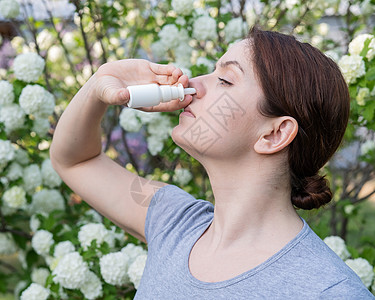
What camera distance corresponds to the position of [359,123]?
195cm

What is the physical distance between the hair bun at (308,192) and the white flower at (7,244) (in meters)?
1.74

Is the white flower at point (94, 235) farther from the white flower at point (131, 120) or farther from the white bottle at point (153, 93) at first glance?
the white bottle at point (153, 93)

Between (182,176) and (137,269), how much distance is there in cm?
77

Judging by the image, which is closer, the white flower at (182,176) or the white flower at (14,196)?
the white flower at (14,196)

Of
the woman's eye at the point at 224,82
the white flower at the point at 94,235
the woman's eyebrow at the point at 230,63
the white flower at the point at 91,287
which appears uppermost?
the woman's eyebrow at the point at 230,63

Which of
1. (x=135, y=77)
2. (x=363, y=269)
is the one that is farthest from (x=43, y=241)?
(x=363, y=269)

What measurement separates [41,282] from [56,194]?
0.46 metres

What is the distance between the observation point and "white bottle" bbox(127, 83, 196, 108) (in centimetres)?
123

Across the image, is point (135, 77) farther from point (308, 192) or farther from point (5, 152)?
point (5, 152)

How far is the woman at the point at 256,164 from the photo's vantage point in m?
1.15

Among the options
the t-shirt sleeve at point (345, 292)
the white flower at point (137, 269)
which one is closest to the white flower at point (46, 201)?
the white flower at point (137, 269)

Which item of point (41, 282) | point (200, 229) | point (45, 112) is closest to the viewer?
point (200, 229)

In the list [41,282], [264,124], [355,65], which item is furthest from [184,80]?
[41,282]

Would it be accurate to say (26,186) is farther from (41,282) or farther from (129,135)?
(129,135)
